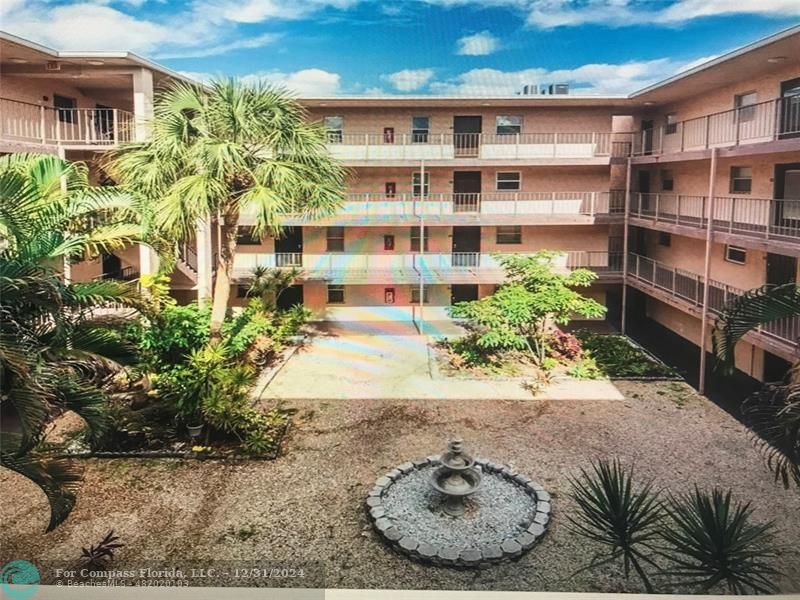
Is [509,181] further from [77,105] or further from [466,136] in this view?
[77,105]

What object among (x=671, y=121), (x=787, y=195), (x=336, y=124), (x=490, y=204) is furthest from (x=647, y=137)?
Result: (x=336, y=124)

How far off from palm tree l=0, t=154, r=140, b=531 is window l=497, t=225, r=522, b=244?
997 centimetres

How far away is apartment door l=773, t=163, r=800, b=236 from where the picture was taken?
9383mm

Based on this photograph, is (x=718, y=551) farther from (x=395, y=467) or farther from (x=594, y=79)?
(x=594, y=79)

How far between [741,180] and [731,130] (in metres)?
0.84

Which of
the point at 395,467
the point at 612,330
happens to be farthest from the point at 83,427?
the point at 612,330

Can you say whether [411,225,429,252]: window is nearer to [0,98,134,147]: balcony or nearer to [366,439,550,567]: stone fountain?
[0,98,134,147]: balcony

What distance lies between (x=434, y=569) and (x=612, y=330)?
31.6ft

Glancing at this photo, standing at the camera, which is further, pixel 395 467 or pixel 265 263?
pixel 265 263

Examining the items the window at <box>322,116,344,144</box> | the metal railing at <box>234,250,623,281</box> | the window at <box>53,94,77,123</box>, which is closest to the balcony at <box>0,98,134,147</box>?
the window at <box>53,94,77,123</box>

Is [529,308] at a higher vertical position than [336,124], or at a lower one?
lower

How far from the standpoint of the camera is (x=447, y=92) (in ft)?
41.8

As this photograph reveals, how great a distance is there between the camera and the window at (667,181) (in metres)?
13.1

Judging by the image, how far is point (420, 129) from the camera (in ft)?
44.8
